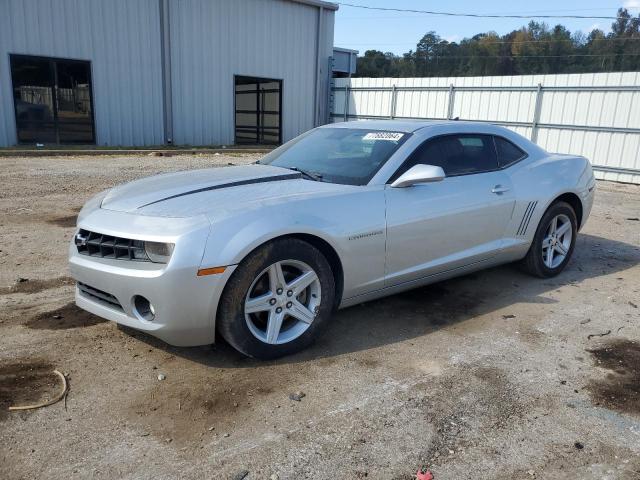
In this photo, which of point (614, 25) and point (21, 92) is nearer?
point (21, 92)

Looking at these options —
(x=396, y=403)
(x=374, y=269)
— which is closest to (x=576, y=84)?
(x=374, y=269)

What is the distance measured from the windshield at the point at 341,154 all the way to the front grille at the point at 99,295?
164cm

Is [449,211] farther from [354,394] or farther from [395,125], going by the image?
[354,394]

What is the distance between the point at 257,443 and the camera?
263 cm

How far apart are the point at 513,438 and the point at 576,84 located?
1348 centimetres

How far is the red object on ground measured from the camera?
7.94 ft

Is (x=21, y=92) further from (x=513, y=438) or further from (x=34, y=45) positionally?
(x=513, y=438)

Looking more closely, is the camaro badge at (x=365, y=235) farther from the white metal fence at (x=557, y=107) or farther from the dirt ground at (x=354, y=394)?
the white metal fence at (x=557, y=107)

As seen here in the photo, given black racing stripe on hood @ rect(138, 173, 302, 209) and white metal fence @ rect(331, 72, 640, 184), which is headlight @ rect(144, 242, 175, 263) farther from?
white metal fence @ rect(331, 72, 640, 184)

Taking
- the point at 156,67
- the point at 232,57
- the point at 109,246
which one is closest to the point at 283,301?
the point at 109,246

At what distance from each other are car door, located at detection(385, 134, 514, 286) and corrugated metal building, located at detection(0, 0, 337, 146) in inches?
573

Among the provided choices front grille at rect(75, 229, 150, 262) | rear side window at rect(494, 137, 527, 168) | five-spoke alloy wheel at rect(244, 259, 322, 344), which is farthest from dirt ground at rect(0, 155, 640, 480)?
rear side window at rect(494, 137, 527, 168)

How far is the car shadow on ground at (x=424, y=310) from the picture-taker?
3562 mm

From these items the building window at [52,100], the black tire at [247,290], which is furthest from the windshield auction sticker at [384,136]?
the building window at [52,100]
